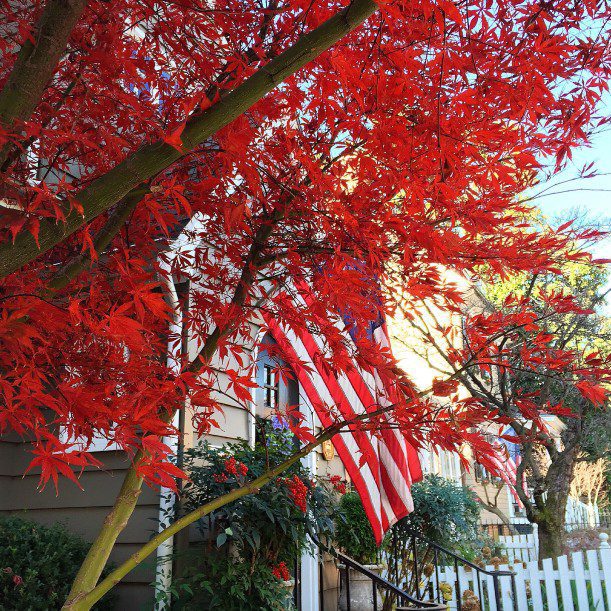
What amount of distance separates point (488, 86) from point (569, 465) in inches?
317

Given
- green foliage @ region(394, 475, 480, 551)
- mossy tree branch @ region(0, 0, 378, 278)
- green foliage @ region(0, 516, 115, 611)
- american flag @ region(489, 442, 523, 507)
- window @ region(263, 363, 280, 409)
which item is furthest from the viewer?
green foliage @ region(394, 475, 480, 551)

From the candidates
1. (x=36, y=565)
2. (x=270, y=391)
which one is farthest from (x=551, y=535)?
(x=36, y=565)

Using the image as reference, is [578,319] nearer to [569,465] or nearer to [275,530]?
[569,465]

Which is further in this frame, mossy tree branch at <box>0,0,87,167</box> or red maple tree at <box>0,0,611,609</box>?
red maple tree at <box>0,0,611,609</box>

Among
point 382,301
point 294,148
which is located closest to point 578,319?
point 382,301

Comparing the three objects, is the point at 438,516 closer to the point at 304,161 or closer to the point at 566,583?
the point at 566,583

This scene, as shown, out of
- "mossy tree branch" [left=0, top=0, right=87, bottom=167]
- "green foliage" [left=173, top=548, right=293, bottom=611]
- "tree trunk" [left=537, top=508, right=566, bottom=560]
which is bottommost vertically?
"green foliage" [left=173, top=548, right=293, bottom=611]

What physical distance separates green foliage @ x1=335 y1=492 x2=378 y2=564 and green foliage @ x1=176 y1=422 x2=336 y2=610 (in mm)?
2004

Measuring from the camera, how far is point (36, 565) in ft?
14.7

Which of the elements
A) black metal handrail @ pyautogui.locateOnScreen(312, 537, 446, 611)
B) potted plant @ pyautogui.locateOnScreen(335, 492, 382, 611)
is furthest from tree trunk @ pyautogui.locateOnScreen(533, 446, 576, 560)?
potted plant @ pyautogui.locateOnScreen(335, 492, 382, 611)

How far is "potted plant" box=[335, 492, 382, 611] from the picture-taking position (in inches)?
265

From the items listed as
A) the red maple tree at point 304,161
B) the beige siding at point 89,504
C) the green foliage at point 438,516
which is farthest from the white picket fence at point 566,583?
the red maple tree at point 304,161

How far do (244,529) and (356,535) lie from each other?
9.85 ft

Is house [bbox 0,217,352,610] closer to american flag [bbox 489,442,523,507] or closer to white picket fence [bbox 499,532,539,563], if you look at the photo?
american flag [bbox 489,442,523,507]
